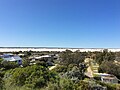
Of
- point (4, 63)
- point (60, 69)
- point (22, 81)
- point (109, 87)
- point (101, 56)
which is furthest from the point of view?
point (101, 56)

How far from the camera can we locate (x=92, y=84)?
18.3 m

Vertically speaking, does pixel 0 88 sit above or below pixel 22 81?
above

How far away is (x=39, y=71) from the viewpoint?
13.5m

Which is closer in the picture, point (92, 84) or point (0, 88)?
point (0, 88)

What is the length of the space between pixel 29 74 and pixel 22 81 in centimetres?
124

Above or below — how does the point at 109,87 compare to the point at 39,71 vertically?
below

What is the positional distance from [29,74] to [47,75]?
1530mm

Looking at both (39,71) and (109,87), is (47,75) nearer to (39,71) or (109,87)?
(39,71)

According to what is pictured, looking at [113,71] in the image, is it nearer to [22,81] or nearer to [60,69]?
[60,69]

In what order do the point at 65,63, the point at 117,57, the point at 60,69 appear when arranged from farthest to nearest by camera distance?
1. the point at 117,57
2. the point at 65,63
3. the point at 60,69

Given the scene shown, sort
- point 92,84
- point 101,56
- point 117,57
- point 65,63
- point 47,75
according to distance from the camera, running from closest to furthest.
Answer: point 47,75
point 92,84
point 65,63
point 101,56
point 117,57

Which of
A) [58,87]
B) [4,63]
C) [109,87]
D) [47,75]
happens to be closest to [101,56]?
[109,87]

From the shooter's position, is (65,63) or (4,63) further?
(65,63)

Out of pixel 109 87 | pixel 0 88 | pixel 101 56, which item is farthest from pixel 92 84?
pixel 101 56
